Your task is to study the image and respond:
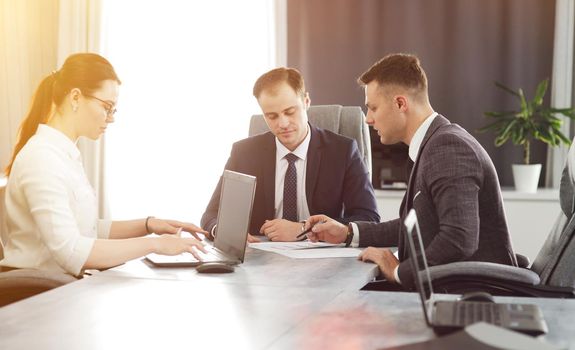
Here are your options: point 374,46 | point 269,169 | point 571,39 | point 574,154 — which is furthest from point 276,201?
point 571,39

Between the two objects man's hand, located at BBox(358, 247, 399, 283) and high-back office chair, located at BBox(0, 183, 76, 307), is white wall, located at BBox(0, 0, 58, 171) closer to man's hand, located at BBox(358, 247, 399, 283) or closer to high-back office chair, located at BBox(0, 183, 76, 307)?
high-back office chair, located at BBox(0, 183, 76, 307)

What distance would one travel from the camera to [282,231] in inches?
115

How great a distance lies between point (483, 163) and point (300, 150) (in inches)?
41.4

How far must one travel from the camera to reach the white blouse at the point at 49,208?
2.34 meters

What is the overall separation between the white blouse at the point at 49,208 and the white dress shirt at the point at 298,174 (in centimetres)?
86

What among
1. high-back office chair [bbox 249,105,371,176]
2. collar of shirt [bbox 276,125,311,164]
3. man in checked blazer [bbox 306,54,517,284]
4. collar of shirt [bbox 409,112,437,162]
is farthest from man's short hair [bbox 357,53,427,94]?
high-back office chair [bbox 249,105,371,176]

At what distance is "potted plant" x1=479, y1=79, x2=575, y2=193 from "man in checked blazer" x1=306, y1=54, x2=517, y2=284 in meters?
2.11

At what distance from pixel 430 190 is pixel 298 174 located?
0.97 m

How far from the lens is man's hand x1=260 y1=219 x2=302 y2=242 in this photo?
9.57 feet

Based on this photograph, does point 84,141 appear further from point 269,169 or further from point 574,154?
point 574,154

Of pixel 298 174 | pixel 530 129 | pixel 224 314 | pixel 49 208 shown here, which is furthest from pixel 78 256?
pixel 530 129

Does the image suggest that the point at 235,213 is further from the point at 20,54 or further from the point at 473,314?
the point at 20,54

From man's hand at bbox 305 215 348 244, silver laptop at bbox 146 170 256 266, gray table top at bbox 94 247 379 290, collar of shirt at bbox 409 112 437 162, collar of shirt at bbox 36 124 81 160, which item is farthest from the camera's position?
man's hand at bbox 305 215 348 244

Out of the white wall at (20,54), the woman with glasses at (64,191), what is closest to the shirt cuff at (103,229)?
the woman with glasses at (64,191)
